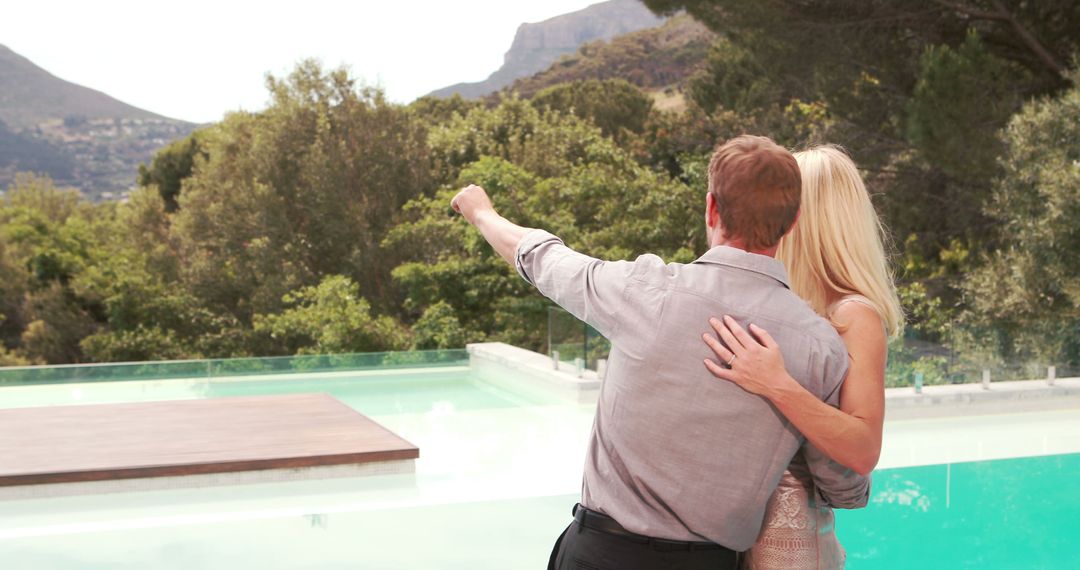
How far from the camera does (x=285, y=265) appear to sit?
64.7 ft

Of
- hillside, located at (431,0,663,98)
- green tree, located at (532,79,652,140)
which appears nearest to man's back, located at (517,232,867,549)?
green tree, located at (532,79,652,140)

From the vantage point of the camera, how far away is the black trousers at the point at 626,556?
151 centimetres

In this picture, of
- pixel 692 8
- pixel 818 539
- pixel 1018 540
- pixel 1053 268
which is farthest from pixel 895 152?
pixel 818 539

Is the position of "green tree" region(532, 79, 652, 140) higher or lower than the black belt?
higher

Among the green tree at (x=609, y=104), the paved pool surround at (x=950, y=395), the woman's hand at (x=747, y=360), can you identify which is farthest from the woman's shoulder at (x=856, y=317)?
the green tree at (x=609, y=104)

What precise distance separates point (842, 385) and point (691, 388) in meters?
0.24

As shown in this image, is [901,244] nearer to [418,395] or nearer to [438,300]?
[438,300]

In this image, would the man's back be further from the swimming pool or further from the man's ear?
the swimming pool

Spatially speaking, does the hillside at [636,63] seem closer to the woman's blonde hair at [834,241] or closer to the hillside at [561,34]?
the hillside at [561,34]

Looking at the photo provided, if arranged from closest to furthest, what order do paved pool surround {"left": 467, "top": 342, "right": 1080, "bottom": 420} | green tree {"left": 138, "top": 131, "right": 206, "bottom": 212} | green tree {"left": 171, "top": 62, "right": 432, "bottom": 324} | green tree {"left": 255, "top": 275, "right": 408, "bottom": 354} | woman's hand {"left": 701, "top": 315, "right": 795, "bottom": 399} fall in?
woman's hand {"left": 701, "top": 315, "right": 795, "bottom": 399}, paved pool surround {"left": 467, "top": 342, "right": 1080, "bottom": 420}, green tree {"left": 255, "top": 275, "right": 408, "bottom": 354}, green tree {"left": 171, "top": 62, "right": 432, "bottom": 324}, green tree {"left": 138, "top": 131, "right": 206, "bottom": 212}

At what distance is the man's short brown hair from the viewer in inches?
56.5

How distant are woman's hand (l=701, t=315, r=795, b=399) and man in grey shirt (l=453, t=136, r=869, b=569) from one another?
23mm

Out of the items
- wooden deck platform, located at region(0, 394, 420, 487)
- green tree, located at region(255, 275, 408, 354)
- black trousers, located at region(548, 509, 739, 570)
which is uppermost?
black trousers, located at region(548, 509, 739, 570)

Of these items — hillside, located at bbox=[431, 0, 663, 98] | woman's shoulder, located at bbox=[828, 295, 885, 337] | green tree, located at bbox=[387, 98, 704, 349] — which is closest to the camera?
woman's shoulder, located at bbox=[828, 295, 885, 337]
